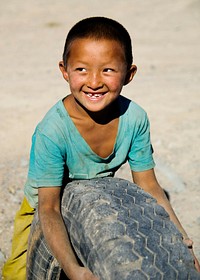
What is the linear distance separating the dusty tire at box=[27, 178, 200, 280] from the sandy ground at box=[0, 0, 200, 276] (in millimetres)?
1380

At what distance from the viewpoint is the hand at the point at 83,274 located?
246 centimetres

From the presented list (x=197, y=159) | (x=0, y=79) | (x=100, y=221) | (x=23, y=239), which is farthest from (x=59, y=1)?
(x=100, y=221)

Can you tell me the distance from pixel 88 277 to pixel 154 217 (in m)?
0.41

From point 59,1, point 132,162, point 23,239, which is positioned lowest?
point 23,239

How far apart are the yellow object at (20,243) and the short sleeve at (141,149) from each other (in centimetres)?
69

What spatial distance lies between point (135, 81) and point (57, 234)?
5.48 meters

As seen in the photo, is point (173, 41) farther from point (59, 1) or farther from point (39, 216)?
point (39, 216)

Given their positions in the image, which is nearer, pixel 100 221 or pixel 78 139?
pixel 100 221

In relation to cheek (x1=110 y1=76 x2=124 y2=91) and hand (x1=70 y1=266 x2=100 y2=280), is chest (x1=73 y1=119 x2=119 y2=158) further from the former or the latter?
hand (x1=70 y1=266 x2=100 y2=280)

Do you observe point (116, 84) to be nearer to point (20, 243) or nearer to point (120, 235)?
point (120, 235)

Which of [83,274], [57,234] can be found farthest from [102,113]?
[83,274]

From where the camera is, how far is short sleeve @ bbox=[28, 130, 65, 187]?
2.83m

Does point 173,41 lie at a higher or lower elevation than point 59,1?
lower

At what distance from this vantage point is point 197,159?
548 centimetres
